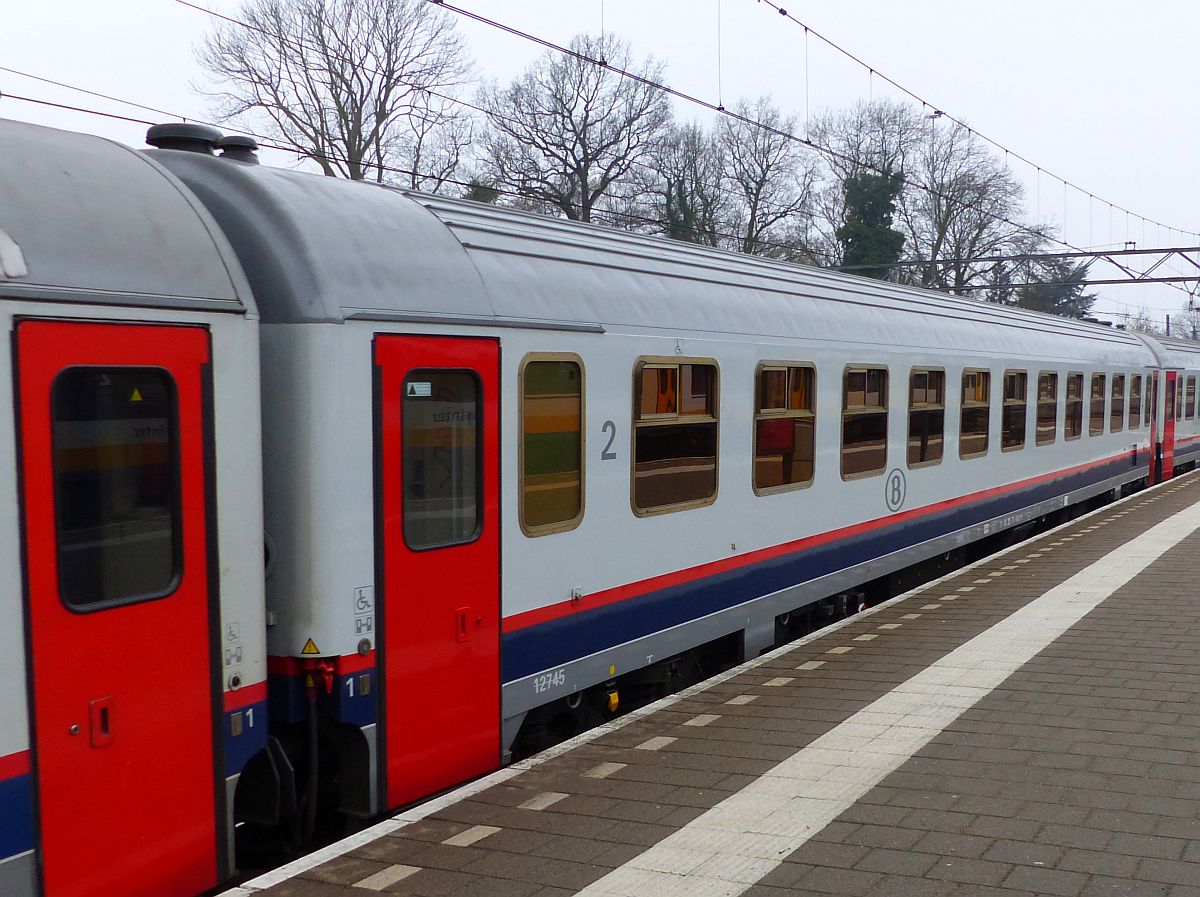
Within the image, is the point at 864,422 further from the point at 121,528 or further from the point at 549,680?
the point at 121,528

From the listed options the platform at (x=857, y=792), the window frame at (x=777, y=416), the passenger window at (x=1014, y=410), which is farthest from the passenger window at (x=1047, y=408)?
the window frame at (x=777, y=416)

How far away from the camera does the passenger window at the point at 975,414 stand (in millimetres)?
12484

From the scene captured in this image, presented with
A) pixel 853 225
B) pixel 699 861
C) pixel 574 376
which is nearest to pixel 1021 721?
pixel 699 861

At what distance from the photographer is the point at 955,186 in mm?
50688

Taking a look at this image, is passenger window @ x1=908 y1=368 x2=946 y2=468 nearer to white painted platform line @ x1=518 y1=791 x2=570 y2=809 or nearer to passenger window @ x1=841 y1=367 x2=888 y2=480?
passenger window @ x1=841 y1=367 x2=888 y2=480

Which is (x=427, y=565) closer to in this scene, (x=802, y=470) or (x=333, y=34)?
(x=802, y=470)

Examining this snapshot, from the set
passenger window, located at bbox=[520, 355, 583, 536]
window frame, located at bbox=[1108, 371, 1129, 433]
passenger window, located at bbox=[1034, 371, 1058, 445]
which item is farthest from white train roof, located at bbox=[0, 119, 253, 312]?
window frame, located at bbox=[1108, 371, 1129, 433]

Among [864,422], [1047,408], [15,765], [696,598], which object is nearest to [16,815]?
[15,765]

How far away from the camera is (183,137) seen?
529 cm

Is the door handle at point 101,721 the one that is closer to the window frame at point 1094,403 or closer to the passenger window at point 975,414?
the passenger window at point 975,414

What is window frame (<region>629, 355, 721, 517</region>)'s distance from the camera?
22.1 ft

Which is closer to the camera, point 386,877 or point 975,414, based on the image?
point 386,877

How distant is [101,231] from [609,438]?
310cm

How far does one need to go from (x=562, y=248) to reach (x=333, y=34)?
2664cm
